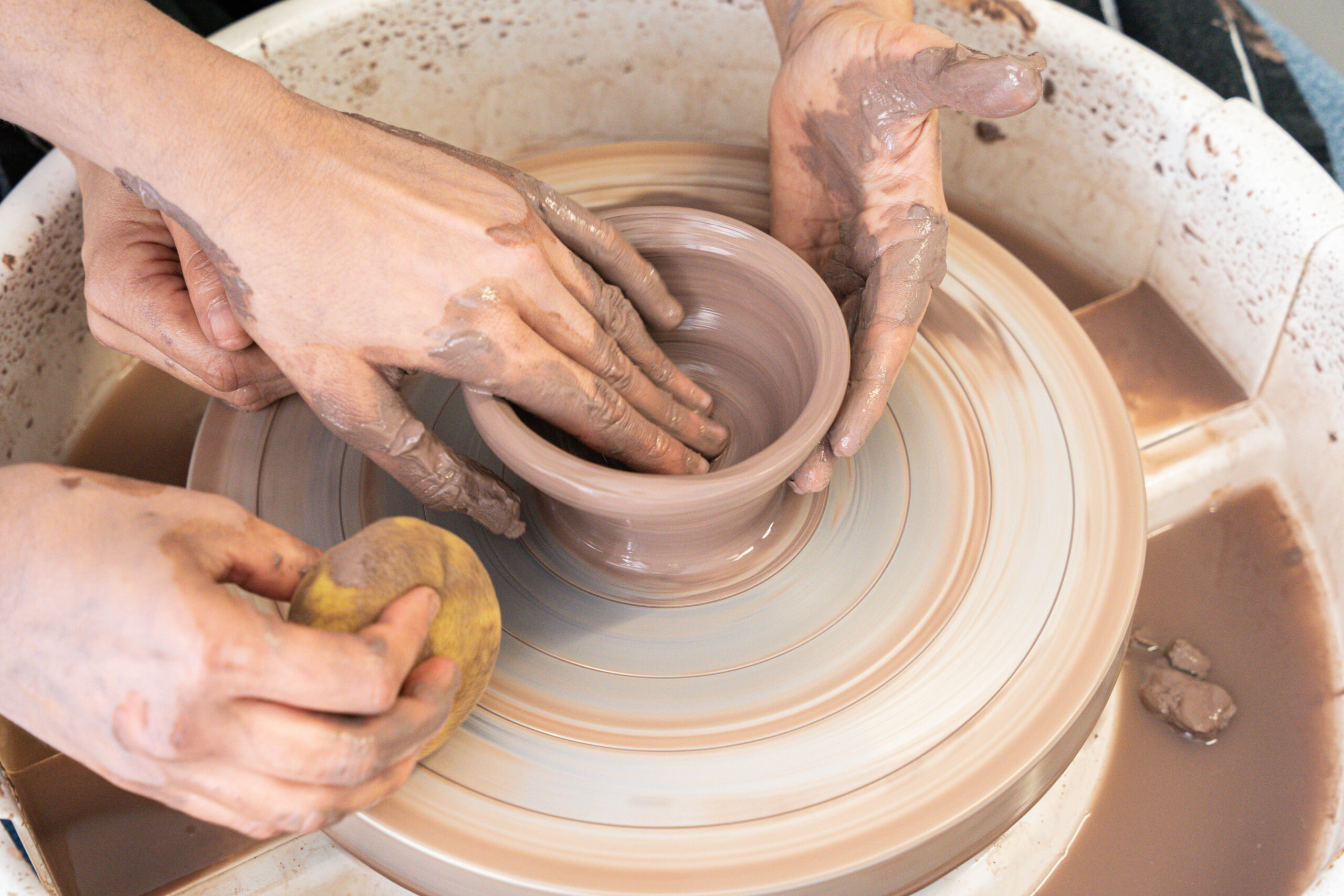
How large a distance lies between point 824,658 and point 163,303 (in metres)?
1.04

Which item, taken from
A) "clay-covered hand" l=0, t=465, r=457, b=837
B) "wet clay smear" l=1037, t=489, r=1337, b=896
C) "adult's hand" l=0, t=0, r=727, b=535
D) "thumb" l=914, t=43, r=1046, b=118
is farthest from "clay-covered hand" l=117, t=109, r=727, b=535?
"wet clay smear" l=1037, t=489, r=1337, b=896

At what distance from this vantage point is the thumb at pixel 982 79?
112 centimetres

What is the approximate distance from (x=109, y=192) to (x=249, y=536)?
0.76 metres

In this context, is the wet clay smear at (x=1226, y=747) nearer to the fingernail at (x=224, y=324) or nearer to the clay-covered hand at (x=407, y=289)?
the clay-covered hand at (x=407, y=289)

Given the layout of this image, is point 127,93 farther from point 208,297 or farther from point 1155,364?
point 1155,364

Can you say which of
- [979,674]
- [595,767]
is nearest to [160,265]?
[595,767]

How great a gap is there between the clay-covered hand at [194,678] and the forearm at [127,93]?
0.42m

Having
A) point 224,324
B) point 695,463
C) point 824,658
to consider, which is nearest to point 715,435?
point 695,463

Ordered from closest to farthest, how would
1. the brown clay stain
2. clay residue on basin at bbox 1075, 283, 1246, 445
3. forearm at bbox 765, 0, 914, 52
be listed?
forearm at bbox 765, 0, 914, 52 < clay residue on basin at bbox 1075, 283, 1246, 445 < the brown clay stain

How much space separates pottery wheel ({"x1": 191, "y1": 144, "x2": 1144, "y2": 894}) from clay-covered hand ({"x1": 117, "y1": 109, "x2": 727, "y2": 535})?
0.21m

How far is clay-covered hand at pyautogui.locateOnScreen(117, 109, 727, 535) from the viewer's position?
3.84 feet

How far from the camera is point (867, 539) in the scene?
136 centimetres

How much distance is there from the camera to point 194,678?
868mm

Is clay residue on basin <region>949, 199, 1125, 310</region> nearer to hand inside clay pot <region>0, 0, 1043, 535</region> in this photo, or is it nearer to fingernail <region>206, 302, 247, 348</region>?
hand inside clay pot <region>0, 0, 1043, 535</region>
